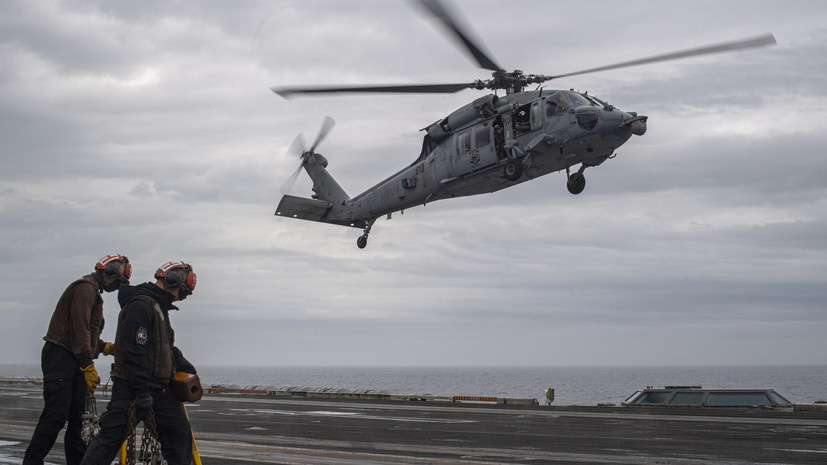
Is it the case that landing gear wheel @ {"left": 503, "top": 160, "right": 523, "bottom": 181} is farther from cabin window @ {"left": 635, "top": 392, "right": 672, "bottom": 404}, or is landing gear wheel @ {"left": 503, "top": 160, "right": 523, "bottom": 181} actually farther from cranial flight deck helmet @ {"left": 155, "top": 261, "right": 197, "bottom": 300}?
cranial flight deck helmet @ {"left": 155, "top": 261, "right": 197, "bottom": 300}

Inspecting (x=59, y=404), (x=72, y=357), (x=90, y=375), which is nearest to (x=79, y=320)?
(x=72, y=357)

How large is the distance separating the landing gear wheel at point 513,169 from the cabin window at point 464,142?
1627mm

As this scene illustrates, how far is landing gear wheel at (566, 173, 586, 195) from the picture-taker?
2386cm

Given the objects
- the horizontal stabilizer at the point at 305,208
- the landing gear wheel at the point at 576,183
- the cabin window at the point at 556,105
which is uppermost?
the cabin window at the point at 556,105

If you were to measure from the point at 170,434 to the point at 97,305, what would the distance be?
83.4 inches

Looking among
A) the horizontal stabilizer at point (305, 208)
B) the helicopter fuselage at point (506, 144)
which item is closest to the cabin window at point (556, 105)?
the helicopter fuselage at point (506, 144)

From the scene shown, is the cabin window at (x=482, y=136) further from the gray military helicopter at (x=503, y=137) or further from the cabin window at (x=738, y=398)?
the cabin window at (x=738, y=398)

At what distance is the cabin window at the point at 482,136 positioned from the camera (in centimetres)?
2375

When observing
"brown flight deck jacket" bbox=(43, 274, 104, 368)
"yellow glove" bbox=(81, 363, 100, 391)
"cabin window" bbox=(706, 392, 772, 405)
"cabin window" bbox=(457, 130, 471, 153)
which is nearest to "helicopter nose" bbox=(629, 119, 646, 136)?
"cabin window" bbox=(457, 130, 471, 153)

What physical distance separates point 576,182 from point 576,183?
34mm

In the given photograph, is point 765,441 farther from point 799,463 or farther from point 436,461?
point 436,461

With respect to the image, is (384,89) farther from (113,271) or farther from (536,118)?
(113,271)

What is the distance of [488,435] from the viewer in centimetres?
1352

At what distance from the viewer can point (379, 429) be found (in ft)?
48.4
